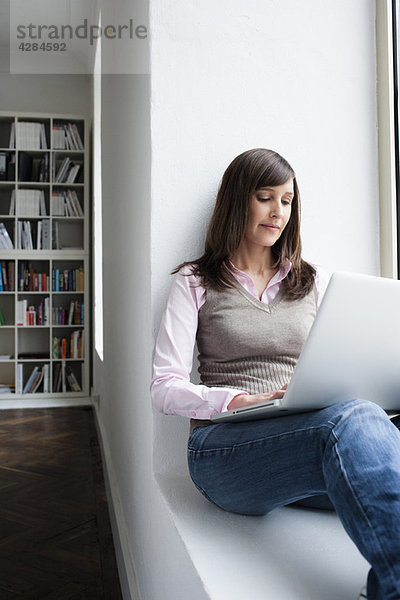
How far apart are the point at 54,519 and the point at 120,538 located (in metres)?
0.50

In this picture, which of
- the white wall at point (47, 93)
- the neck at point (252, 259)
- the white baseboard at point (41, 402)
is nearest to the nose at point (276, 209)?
the neck at point (252, 259)

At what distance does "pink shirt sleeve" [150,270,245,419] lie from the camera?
1.22 metres

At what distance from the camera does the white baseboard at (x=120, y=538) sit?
1.78 metres

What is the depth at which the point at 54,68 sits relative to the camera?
19.2 ft

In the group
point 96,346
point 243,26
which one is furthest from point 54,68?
point 243,26

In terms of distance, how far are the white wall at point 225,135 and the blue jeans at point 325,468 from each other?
0.27 meters

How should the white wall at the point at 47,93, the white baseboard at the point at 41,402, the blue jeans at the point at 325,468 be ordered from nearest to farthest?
the blue jeans at the point at 325,468, the white baseboard at the point at 41,402, the white wall at the point at 47,93

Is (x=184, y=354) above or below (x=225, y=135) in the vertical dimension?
below

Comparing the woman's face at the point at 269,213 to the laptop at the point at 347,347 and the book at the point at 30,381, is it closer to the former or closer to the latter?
the laptop at the point at 347,347

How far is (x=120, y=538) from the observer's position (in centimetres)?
209

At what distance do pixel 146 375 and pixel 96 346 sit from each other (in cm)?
315

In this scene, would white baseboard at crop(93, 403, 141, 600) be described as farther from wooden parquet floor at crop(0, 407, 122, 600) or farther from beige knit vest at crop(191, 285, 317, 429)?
beige knit vest at crop(191, 285, 317, 429)

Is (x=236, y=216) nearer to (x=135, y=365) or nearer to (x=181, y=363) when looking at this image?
(x=181, y=363)

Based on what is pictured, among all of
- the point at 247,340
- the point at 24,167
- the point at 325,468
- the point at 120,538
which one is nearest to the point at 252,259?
the point at 247,340
